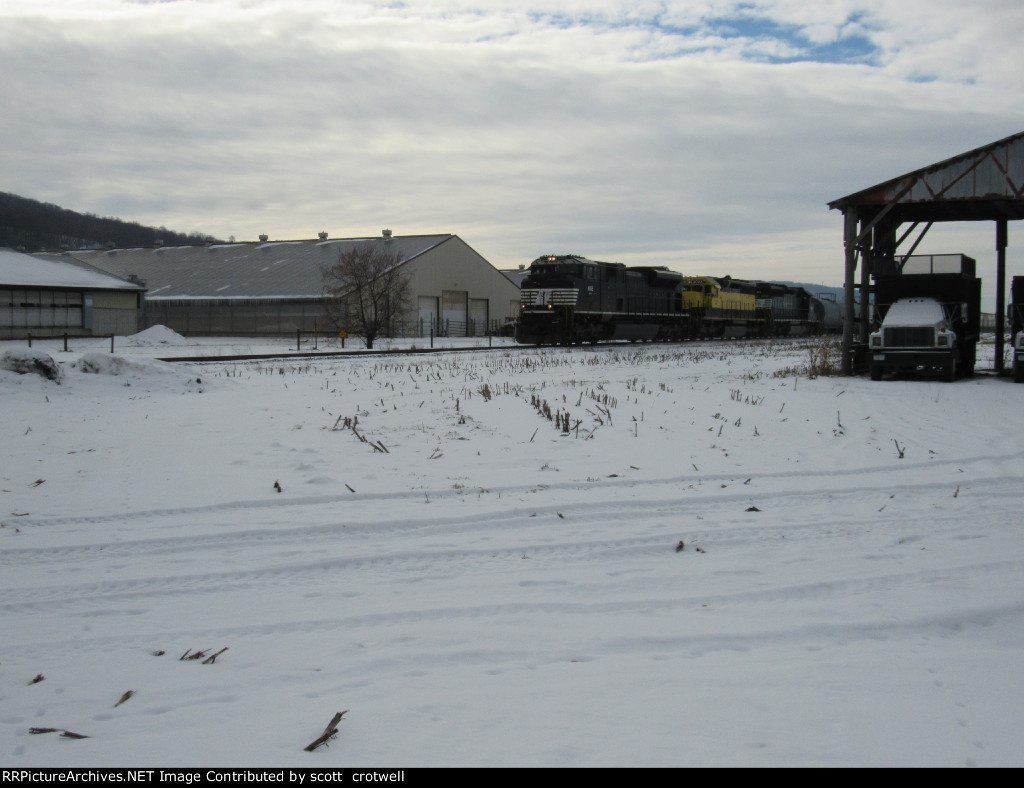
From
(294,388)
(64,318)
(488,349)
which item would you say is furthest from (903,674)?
(64,318)

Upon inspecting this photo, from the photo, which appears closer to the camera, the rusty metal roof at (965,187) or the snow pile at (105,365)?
the snow pile at (105,365)

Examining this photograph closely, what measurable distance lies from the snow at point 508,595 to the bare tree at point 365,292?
34.5 metres

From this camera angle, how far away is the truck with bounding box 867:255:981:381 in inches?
681

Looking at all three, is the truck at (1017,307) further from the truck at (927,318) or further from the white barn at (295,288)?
the white barn at (295,288)

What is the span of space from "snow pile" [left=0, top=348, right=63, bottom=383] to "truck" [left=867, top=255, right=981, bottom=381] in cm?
1610

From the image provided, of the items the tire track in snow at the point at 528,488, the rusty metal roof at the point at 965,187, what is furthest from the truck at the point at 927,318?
the tire track in snow at the point at 528,488

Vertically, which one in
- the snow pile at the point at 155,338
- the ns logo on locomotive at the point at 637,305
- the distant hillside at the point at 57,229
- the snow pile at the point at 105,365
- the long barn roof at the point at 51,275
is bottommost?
the snow pile at the point at 105,365

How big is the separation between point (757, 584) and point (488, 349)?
93.1 ft

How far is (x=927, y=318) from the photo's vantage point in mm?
17656

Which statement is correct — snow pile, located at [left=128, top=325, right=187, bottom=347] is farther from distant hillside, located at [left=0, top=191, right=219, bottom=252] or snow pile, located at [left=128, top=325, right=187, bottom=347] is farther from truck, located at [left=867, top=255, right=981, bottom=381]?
distant hillside, located at [left=0, top=191, right=219, bottom=252]

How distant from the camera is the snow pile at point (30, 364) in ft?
42.1

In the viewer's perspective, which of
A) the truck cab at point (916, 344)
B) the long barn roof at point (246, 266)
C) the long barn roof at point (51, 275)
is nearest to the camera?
the truck cab at point (916, 344)

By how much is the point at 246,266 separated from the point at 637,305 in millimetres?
32903

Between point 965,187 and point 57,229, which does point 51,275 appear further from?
point 57,229
